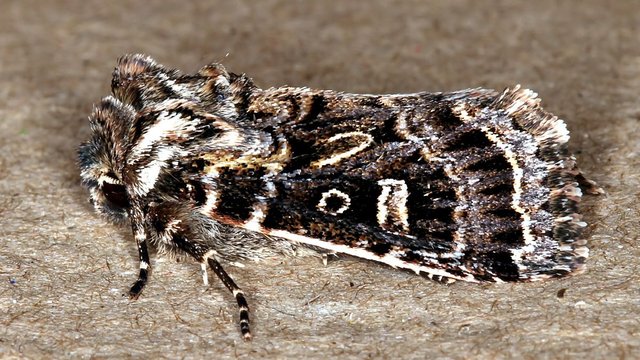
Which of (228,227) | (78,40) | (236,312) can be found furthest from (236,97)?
(78,40)

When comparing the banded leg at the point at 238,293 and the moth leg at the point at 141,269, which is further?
the moth leg at the point at 141,269

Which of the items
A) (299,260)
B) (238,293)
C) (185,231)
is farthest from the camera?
(299,260)

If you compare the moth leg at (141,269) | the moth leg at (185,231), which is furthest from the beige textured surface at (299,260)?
the moth leg at (185,231)

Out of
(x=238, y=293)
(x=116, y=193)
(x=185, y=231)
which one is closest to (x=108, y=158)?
(x=116, y=193)

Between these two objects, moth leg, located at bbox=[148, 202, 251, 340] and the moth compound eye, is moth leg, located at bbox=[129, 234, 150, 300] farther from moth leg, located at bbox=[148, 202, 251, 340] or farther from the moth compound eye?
the moth compound eye

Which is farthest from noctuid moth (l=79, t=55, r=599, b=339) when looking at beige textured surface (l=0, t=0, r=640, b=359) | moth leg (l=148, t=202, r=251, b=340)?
beige textured surface (l=0, t=0, r=640, b=359)

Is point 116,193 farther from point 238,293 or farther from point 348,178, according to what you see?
point 348,178

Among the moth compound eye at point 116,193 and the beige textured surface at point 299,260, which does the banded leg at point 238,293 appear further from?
the moth compound eye at point 116,193
